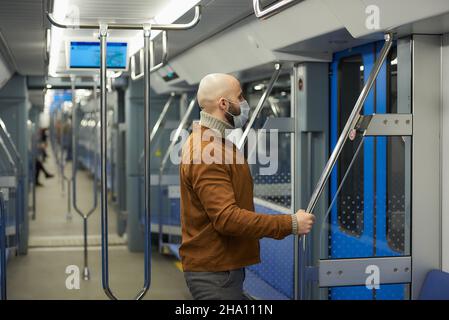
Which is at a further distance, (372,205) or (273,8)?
(372,205)

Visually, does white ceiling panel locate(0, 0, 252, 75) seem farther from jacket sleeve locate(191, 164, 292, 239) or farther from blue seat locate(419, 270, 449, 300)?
blue seat locate(419, 270, 449, 300)

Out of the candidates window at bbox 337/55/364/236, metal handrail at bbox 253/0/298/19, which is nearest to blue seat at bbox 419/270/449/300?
window at bbox 337/55/364/236

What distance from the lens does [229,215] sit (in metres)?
2.69

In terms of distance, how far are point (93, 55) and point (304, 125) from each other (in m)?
2.13

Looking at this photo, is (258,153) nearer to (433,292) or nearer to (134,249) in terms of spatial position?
(433,292)

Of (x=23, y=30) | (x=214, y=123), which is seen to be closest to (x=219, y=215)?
(x=214, y=123)

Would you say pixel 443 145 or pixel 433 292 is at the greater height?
pixel 443 145

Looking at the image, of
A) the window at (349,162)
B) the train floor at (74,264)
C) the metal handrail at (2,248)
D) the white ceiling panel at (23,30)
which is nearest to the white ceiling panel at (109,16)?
the white ceiling panel at (23,30)

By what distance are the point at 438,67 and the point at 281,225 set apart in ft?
4.94

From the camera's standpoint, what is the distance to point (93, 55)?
20.3ft

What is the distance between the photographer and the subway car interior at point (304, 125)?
366cm

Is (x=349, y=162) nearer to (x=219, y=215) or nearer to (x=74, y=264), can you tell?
(x=219, y=215)

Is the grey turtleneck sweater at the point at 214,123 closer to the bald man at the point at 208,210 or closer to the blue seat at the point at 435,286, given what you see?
the bald man at the point at 208,210
